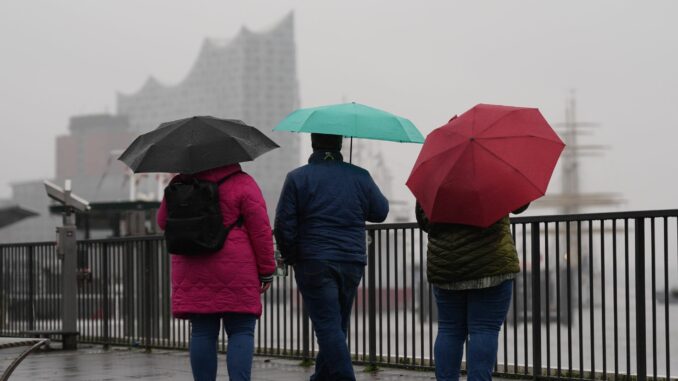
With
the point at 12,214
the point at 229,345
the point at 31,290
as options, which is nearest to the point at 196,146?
the point at 229,345

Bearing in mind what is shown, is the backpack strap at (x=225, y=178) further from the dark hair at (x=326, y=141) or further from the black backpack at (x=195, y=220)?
the dark hair at (x=326, y=141)

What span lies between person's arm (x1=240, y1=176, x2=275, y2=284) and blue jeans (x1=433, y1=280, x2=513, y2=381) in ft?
2.96

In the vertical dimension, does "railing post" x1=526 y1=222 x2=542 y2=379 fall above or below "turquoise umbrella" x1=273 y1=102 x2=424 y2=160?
below

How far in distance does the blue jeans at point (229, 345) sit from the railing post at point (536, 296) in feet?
8.16

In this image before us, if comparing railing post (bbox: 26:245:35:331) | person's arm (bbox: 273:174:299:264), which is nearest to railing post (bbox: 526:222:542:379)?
person's arm (bbox: 273:174:299:264)

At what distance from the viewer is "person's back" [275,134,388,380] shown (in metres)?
6.23

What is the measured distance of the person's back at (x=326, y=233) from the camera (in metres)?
6.23

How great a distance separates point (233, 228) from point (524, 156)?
1.57 meters

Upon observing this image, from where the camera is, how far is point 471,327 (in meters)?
5.57

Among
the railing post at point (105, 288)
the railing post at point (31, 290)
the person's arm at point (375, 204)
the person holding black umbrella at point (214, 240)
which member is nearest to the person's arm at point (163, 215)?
the person holding black umbrella at point (214, 240)

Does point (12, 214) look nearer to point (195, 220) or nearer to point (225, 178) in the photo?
point (225, 178)

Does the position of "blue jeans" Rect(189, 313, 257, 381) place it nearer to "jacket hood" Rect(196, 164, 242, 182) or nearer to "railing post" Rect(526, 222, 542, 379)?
"jacket hood" Rect(196, 164, 242, 182)

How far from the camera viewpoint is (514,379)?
7.92 m

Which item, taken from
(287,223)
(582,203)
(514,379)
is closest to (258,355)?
(514,379)
